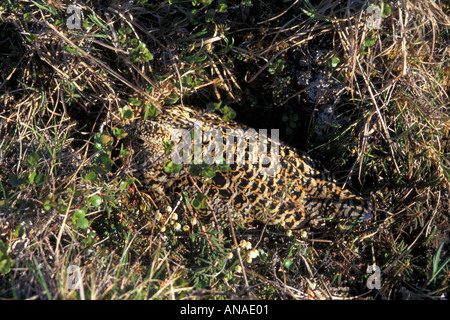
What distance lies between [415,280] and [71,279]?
8.75 feet

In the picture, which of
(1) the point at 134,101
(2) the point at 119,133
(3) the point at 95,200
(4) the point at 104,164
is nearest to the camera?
(3) the point at 95,200

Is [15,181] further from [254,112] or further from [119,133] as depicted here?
[254,112]

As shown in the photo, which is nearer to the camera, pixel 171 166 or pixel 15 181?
pixel 15 181

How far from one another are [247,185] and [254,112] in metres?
0.85

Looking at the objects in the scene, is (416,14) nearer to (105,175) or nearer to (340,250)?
(340,250)

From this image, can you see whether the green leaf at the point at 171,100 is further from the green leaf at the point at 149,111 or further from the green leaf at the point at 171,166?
the green leaf at the point at 171,166

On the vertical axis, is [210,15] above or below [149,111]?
above

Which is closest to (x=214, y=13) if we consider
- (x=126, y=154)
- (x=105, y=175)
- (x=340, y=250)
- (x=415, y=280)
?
(x=126, y=154)

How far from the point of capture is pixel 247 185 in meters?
3.53

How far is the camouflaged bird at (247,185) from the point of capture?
351cm

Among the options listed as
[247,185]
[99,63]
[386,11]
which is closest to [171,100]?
[99,63]

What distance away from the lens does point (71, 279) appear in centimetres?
264

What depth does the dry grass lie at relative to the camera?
3.23 metres

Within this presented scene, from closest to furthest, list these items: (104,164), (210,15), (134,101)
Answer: (104,164) < (134,101) < (210,15)
